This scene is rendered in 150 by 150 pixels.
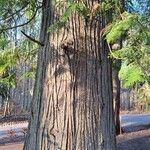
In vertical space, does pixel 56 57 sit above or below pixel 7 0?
below

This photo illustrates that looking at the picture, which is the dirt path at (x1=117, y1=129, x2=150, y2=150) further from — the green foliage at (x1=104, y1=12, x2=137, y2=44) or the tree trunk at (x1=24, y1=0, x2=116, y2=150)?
the green foliage at (x1=104, y1=12, x2=137, y2=44)

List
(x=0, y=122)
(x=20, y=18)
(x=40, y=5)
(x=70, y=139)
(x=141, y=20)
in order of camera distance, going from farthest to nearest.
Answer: (x=0, y=122)
(x=20, y=18)
(x=40, y=5)
(x=70, y=139)
(x=141, y=20)

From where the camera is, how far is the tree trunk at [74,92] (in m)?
5.55

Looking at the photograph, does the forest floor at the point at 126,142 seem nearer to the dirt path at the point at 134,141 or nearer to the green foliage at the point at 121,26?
the dirt path at the point at 134,141

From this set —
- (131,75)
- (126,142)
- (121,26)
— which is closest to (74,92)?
(131,75)

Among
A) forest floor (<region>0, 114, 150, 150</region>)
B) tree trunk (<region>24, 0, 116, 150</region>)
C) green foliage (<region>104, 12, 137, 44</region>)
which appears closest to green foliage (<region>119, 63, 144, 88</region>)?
green foliage (<region>104, 12, 137, 44</region>)

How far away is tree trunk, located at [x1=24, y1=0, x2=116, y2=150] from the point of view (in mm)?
5547

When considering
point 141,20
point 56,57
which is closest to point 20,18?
point 56,57

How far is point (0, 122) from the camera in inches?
1044

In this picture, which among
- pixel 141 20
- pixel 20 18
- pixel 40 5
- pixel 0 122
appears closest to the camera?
pixel 141 20

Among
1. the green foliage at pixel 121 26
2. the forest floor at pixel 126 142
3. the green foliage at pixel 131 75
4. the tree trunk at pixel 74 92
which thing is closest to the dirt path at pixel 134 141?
the forest floor at pixel 126 142

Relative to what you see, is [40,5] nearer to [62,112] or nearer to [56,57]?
[56,57]

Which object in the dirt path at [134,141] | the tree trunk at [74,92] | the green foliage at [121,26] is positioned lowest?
the dirt path at [134,141]

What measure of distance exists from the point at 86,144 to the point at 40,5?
7.00ft
